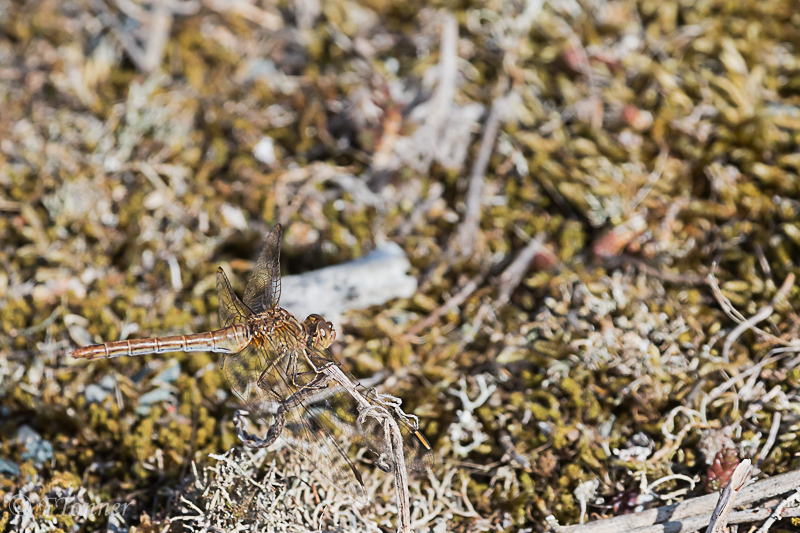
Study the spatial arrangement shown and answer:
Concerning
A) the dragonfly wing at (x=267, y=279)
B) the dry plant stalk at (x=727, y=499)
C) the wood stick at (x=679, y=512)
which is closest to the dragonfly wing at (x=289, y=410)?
the dragonfly wing at (x=267, y=279)

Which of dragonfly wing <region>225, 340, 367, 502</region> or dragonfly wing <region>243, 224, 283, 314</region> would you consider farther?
dragonfly wing <region>243, 224, 283, 314</region>

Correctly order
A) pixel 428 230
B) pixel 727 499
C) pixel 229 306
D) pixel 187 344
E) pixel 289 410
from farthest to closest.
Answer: pixel 428 230
pixel 229 306
pixel 187 344
pixel 289 410
pixel 727 499

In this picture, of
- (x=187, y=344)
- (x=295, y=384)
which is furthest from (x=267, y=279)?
(x=295, y=384)

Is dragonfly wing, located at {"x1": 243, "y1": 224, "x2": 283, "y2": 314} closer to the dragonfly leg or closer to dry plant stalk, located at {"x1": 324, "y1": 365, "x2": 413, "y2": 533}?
the dragonfly leg

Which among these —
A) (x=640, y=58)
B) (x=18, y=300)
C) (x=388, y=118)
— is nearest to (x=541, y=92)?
(x=640, y=58)

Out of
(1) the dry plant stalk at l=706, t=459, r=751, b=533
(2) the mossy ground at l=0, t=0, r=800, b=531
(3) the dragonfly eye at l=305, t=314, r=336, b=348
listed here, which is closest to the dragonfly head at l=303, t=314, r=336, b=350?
(3) the dragonfly eye at l=305, t=314, r=336, b=348

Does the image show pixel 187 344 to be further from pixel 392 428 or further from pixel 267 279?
pixel 392 428

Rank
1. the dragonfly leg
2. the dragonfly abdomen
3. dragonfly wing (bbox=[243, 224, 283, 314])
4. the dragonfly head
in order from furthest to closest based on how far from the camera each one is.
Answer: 1. dragonfly wing (bbox=[243, 224, 283, 314])
2. the dragonfly abdomen
3. the dragonfly head
4. the dragonfly leg

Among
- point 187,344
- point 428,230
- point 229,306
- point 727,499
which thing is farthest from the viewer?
point 428,230
